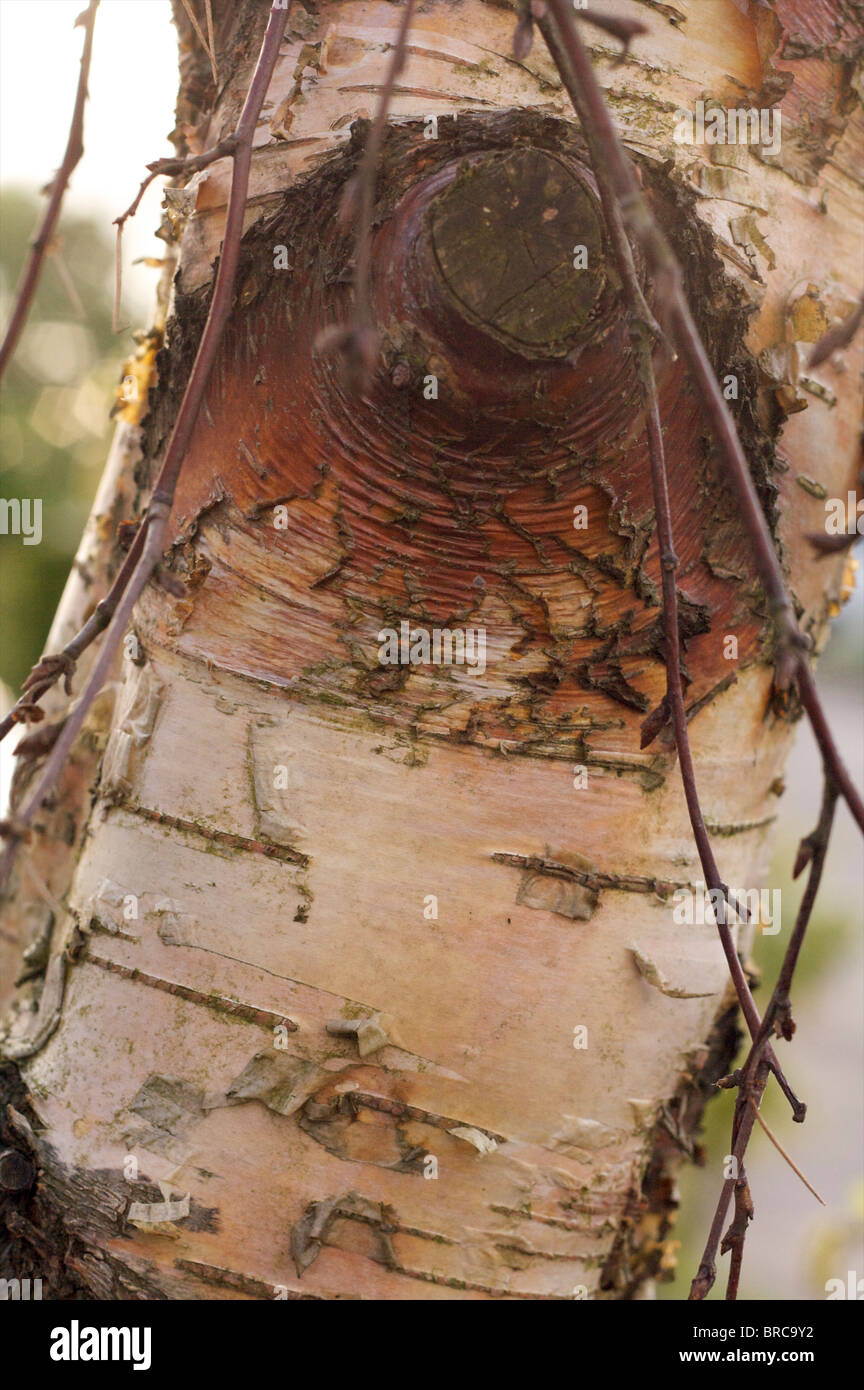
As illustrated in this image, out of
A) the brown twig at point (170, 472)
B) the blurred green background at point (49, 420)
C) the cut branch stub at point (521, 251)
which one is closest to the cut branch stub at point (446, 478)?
the cut branch stub at point (521, 251)

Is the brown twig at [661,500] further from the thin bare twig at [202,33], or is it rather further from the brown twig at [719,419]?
the thin bare twig at [202,33]

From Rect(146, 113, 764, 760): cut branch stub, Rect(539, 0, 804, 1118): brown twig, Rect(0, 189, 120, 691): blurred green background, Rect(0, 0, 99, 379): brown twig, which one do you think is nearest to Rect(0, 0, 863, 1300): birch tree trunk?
Rect(146, 113, 764, 760): cut branch stub

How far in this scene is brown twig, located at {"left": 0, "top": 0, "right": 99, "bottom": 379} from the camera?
0.41m

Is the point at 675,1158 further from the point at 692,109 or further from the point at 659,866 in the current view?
the point at 692,109

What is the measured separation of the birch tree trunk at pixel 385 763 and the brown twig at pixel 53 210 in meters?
0.21

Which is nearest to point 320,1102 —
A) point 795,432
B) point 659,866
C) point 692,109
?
point 659,866

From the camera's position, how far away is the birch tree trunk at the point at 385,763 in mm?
660

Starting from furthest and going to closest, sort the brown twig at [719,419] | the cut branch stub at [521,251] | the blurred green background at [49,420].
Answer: the blurred green background at [49,420], the cut branch stub at [521,251], the brown twig at [719,419]

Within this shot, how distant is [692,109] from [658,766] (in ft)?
1.49

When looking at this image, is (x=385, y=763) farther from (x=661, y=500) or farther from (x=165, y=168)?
(x=165, y=168)

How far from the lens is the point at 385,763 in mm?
672

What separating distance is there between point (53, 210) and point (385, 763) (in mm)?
375
